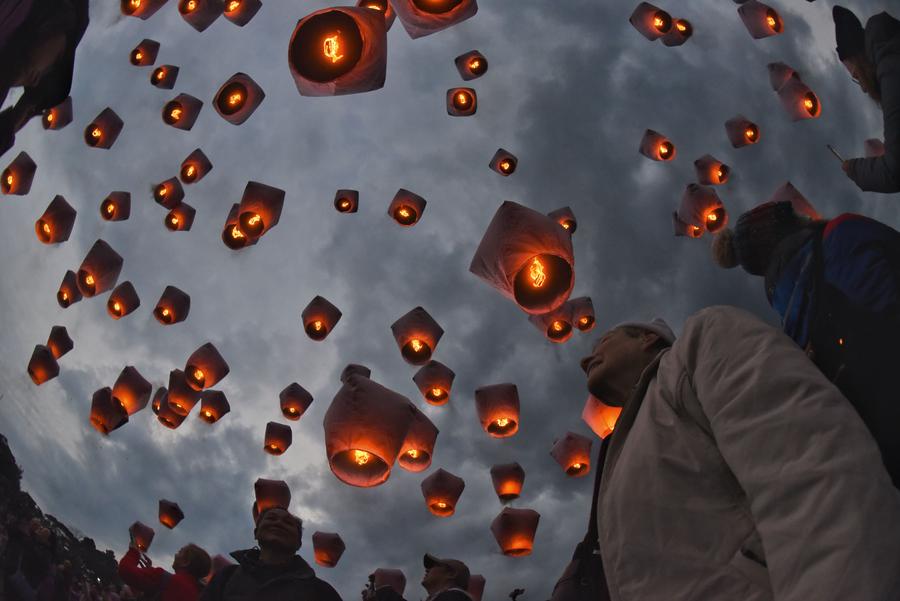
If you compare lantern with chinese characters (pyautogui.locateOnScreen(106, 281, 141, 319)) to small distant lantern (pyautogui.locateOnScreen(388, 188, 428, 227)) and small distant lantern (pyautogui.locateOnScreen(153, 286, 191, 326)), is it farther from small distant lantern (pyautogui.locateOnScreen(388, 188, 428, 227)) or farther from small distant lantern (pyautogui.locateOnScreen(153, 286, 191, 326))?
small distant lantern (pyautogui.locateOnScreen(388, 188, 428, 227))

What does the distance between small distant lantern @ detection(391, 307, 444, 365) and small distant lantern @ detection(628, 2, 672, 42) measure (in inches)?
256

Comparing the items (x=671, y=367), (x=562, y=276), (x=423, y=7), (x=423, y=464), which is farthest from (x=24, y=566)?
(x=671, y=367)

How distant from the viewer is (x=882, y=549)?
3.10ft

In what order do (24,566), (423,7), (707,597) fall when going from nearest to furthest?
(707,597) → (423,7) → (24,566)

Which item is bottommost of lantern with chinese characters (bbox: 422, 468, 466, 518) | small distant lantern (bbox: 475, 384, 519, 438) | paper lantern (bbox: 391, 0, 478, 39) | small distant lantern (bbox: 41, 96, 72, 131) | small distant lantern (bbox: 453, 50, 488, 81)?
lantern with chinese characters (bbox: 422, 468, 466, 518)

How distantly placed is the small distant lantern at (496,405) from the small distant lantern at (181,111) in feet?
21.9

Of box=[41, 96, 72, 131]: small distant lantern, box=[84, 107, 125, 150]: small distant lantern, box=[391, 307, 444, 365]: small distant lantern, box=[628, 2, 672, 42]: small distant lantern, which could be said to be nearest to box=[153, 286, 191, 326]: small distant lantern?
box=[84, 107, 125, 150]: small distant lantern

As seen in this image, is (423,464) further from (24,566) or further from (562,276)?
(24,566)

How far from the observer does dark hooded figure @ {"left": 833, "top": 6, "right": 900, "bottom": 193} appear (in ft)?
8.26

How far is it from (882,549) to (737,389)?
0.39 metres

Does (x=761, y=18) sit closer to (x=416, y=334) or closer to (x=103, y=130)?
(x=416, y=334)

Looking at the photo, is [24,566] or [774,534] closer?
[774,534]

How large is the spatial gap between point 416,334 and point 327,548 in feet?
14.8

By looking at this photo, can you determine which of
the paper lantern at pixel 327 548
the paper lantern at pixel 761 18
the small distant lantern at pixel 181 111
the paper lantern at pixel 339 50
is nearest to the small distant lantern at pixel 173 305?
the small distant lantern at pixel 181 111
